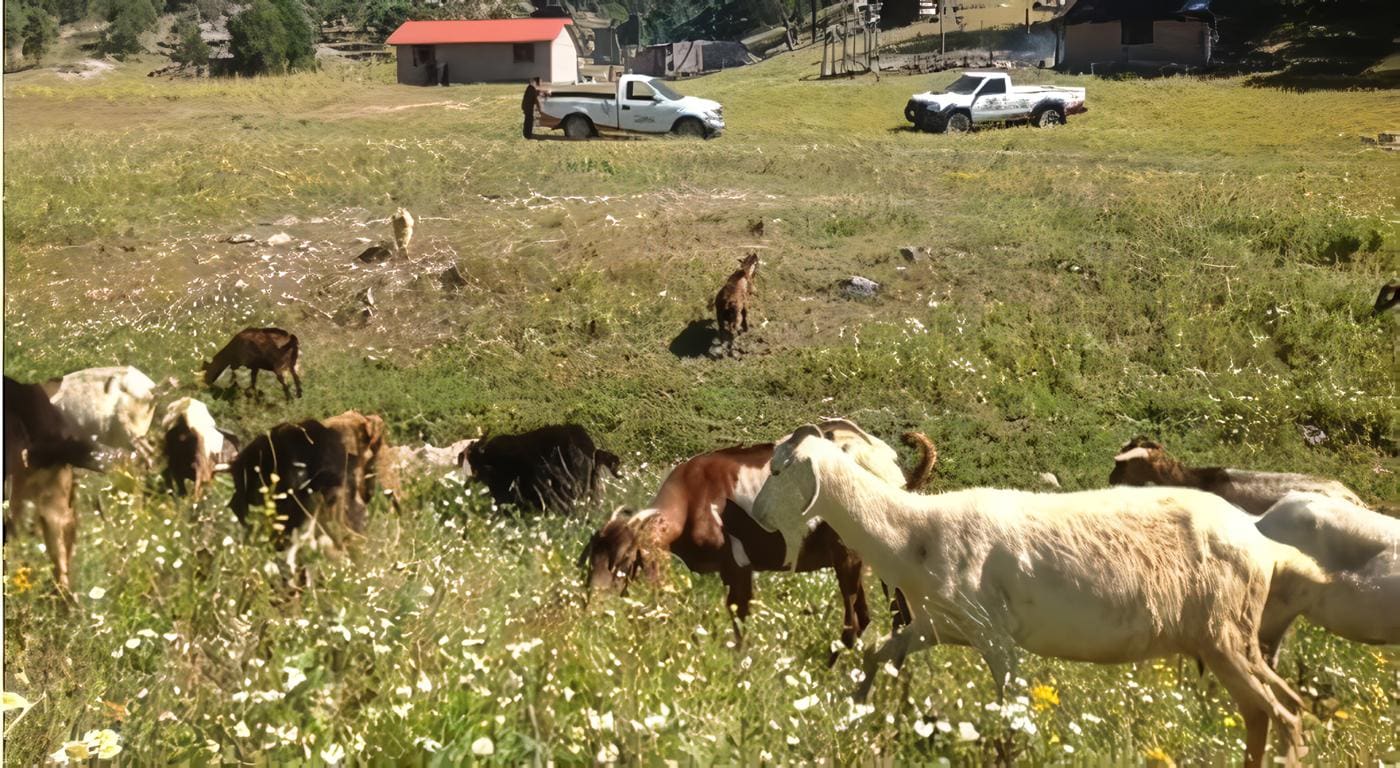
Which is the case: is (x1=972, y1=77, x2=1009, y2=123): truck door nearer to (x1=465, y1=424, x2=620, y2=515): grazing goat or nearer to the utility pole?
the utility pole

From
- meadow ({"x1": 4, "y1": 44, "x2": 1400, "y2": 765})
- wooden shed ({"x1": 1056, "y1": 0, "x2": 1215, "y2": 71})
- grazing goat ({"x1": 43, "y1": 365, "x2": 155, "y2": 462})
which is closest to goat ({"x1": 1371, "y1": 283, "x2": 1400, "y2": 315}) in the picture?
meadow ({"x1": 4, "y1": 44, "x2": 1400, "y2": 765})

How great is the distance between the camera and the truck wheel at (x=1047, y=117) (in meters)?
8.23

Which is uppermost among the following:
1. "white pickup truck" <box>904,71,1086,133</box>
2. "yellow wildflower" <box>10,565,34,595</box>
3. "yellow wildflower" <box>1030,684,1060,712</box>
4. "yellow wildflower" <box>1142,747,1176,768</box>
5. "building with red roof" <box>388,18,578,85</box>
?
"building with red roof" <box>388,18,578,85</box>

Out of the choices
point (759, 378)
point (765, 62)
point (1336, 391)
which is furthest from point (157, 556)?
point (1336, 391)

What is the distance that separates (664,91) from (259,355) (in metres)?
2.86

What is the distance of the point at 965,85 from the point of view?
818 centimetres

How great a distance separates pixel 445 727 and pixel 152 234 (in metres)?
4.05

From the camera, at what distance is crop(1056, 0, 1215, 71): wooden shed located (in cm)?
796

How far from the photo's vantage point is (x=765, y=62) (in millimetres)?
8305

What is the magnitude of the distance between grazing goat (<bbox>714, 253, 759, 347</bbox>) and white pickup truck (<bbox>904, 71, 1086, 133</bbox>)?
1634 mm

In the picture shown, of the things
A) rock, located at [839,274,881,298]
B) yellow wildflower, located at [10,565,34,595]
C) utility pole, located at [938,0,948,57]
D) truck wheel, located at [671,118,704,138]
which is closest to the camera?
yellow wildflower, located at [10,565,34,595]

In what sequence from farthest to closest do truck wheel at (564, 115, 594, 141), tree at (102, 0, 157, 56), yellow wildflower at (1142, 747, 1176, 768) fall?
tree at (102, 0, 157, 56)
truck wheel at (564, 115, 594, 141)
yellow wildflower at (1142, 747, 1176, 768)

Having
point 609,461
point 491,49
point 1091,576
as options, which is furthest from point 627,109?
point 1091,576

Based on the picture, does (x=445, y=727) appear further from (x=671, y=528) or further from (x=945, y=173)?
(x=945, y=173)
